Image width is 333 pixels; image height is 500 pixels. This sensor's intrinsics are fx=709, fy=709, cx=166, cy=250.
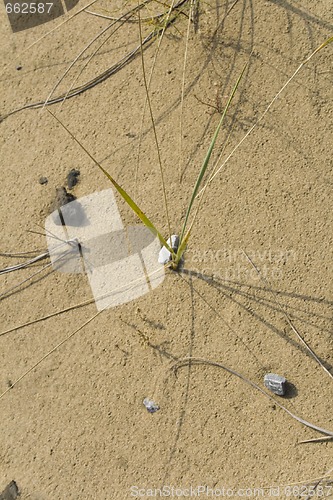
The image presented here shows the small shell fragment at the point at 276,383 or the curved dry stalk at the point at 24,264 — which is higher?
the curved dry stalk at the point at 24,264

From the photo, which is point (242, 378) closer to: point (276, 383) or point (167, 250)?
point (276, 383)

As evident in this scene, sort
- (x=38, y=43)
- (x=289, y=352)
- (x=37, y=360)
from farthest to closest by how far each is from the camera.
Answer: (x=38, y=43), (x=37, y=360), (x=289, y=352)

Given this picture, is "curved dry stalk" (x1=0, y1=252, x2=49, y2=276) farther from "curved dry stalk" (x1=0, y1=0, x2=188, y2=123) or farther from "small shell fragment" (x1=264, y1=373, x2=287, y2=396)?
"small shell fragment" (x1=264, y1=373, x2=287, y2=396)

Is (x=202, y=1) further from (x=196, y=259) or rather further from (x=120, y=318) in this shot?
(x=120, y=318)

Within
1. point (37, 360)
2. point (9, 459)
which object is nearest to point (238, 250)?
point (37, 360)
